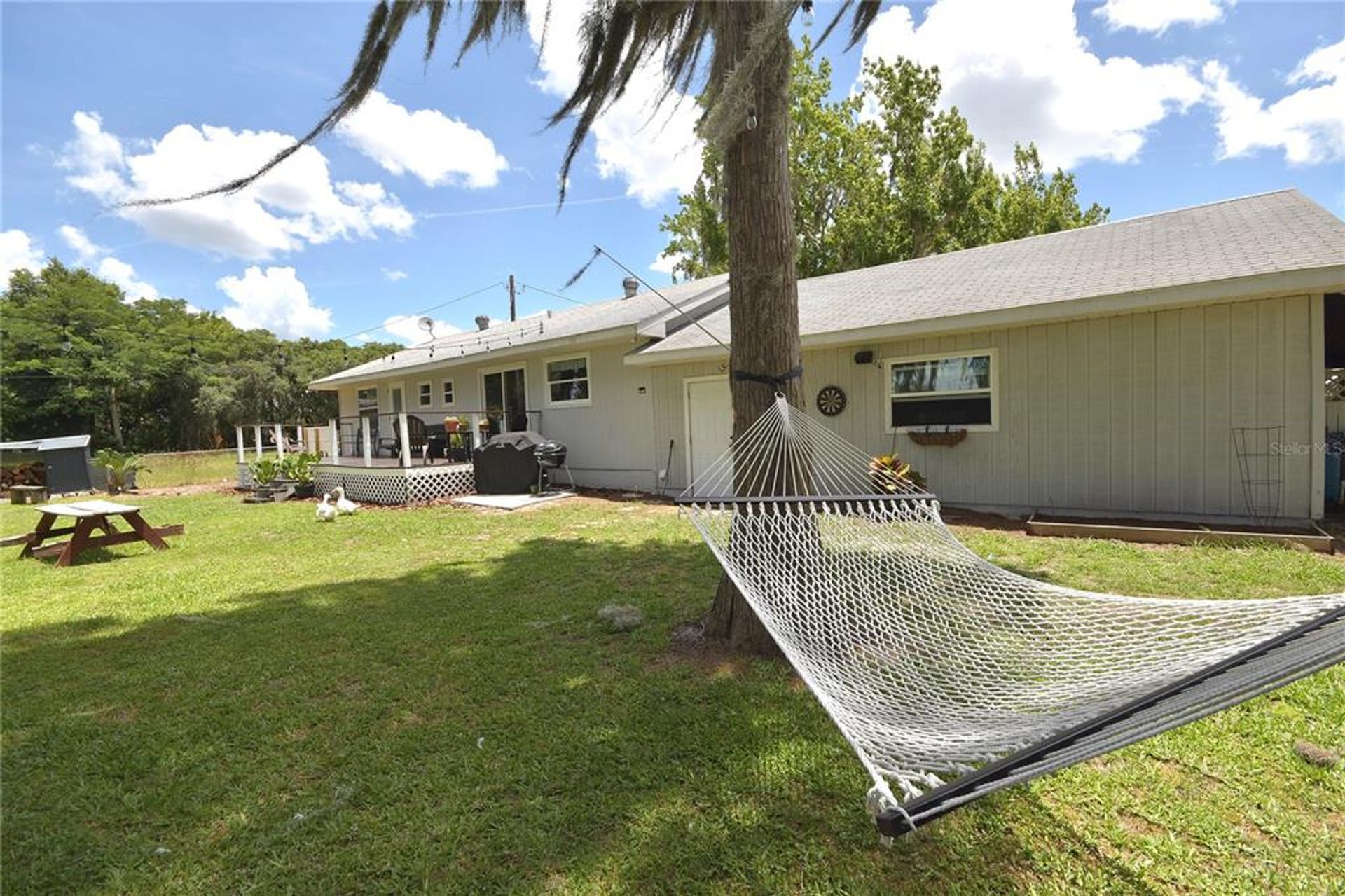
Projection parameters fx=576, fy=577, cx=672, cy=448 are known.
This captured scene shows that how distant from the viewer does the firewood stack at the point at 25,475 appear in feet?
45.3

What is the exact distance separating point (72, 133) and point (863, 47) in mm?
10699

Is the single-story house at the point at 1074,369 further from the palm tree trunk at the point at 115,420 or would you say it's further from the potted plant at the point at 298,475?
the palm tree trunk at the point at 115,420

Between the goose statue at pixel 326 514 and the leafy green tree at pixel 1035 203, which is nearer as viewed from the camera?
the goose statue at pixel 326 514

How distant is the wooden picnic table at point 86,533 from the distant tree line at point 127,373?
21.1 m

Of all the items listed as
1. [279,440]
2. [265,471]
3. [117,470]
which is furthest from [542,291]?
[117,470]

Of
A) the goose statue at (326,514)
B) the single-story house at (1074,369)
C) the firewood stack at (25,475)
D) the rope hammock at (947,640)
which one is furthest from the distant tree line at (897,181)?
the firewood stack at (25,475)

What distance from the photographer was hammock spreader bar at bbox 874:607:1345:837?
1.24 meters

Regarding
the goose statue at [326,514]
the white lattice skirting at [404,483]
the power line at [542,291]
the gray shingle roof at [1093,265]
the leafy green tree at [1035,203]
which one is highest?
the leafy green tree at [1035,203]

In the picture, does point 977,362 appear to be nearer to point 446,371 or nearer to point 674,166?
point 674,166

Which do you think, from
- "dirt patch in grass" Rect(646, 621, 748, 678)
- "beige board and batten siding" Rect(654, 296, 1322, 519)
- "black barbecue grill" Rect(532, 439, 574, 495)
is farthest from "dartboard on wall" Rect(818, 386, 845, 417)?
"dirt patch in grass" Rect(646, 621, 748, 678)

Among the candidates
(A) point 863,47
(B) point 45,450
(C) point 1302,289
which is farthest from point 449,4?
(B) point 45,450

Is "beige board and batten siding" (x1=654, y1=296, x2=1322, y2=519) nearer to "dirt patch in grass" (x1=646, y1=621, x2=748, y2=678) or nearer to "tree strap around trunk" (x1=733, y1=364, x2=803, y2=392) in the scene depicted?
"tree strap around trunk" (x1=733, y1=364, x2=803, y2=392)

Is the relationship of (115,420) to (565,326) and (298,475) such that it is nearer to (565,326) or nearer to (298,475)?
(298,475)

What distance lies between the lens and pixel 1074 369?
651cm
